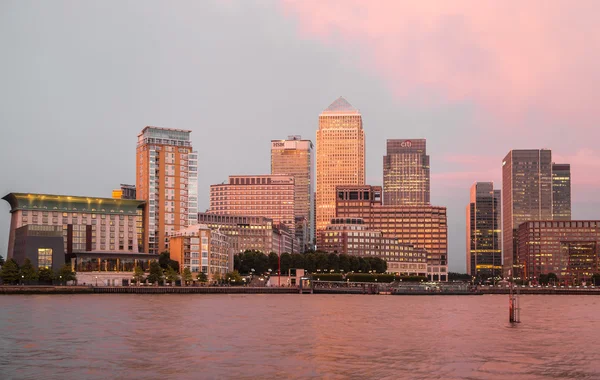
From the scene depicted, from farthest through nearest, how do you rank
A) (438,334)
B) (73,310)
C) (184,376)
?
(73,310), (438,334), (184,376)

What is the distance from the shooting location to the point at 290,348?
69500 mm

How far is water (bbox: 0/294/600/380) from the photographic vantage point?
55.3 m

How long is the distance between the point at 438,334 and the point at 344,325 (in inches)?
582

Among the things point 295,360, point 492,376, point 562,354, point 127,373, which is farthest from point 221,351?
point 562,354

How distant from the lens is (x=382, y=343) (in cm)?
7375

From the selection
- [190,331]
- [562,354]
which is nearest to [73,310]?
[190,331]

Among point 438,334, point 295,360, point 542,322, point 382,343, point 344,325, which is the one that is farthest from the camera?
point 542,322

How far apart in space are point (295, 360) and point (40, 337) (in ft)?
97.1

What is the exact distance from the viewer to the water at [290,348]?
181 ft

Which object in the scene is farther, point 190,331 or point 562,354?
point 190,331

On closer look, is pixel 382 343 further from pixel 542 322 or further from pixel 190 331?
pixel 542 322

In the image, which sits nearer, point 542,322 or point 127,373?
point 127,373

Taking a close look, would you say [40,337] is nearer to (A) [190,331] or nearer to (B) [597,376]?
(A) [190,331]

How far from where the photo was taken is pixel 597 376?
53812 mm
